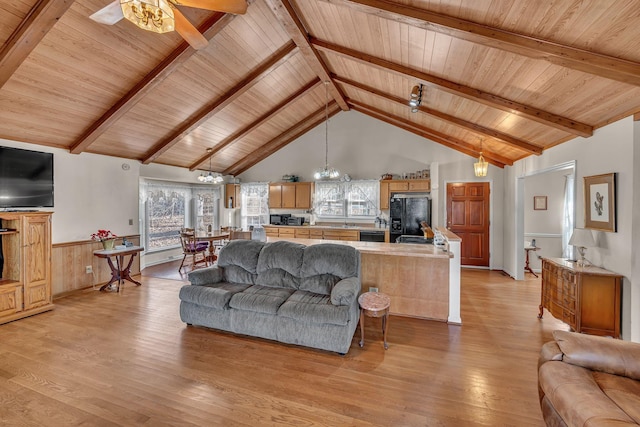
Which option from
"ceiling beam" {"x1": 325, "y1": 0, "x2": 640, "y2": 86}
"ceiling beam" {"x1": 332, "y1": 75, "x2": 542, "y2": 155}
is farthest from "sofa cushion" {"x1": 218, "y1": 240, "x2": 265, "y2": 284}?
"ceiling beam" {"x1": 332, "y1": 75, "x2": 542, "y2": 155}

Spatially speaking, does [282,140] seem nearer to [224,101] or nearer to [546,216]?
[224,101]

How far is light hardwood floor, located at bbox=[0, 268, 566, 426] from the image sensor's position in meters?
2.03

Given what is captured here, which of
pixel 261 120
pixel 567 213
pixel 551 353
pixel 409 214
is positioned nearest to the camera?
pixel 551 353

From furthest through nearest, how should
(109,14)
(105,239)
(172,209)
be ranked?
1. (172,209)
2. (105,239)
3. (109,14)

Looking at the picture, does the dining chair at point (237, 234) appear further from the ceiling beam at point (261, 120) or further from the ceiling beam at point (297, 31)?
the ceiling beam at point (297, 31)

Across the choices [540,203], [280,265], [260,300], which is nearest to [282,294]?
[260,300]

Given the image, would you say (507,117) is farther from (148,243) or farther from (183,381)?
(148,243)

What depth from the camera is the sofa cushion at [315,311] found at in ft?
9.07

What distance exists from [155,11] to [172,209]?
691 centimetres

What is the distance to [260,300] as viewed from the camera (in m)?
3.09

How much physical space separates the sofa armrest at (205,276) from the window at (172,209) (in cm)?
428

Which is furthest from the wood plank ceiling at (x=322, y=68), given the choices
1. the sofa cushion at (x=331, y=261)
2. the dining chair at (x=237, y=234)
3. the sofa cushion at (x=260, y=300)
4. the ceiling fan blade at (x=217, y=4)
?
the sofa cushion at (x=260, y=300)

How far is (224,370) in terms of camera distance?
102 inches

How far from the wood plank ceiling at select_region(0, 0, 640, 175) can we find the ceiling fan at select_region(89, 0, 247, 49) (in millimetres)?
1038
